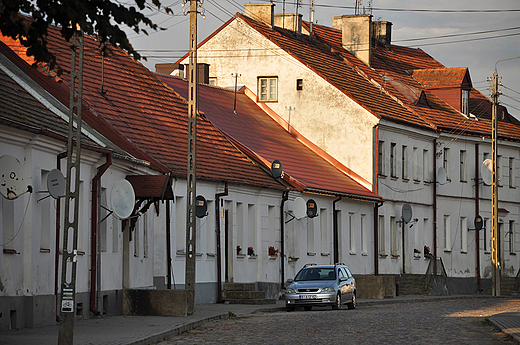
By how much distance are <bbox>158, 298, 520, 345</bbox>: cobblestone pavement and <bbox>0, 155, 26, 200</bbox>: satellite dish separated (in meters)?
4.03

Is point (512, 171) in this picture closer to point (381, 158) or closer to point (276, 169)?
point (381, 158)

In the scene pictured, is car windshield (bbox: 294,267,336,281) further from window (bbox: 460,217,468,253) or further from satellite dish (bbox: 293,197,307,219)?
window (bbox: 460,217,468,253)

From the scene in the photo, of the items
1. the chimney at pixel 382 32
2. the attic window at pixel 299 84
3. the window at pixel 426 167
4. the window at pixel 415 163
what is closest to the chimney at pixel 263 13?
the attic window at pixel 299 84

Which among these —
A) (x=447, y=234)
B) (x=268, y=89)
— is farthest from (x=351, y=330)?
(x=447, y=234)

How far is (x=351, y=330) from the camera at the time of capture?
20.1 m

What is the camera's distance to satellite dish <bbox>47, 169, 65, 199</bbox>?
63.3 feet

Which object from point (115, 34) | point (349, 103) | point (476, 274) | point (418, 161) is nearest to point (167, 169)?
point (115, 34)

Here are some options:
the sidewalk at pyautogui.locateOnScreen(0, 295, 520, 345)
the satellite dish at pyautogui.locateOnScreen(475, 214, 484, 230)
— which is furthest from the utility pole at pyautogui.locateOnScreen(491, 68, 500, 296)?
the sidewalk at pyautogui.locateOnScreen(0, 295, 520, 345)

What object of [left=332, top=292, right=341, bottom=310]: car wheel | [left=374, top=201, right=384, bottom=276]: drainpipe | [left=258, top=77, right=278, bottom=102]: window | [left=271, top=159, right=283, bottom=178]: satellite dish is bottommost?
[left=332, top=292, right=341, bottom=310]: car wheel

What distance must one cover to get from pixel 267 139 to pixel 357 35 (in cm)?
1429

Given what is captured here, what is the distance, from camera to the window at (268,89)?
1875 inches

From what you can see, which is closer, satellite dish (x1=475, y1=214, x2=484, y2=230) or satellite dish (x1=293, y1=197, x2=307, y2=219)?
satellite dish (x1=293, y1=197, x2=307, y2=219)

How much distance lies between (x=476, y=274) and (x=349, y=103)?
13.6 metres

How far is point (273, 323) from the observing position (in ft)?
74.4
